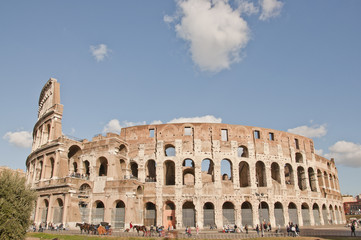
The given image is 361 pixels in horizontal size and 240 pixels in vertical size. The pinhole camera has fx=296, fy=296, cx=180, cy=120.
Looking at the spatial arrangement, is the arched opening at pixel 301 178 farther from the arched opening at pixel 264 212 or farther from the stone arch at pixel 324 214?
the arched opening at pixel 264 212

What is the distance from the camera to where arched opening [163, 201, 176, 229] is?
2928cm

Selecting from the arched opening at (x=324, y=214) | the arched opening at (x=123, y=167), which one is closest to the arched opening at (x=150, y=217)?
the arched opening at (x=123, y=167)

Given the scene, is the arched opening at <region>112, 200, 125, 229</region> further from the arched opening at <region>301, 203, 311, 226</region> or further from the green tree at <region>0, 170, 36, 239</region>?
the arched opening at <region>301, 203, 311, 226</region>

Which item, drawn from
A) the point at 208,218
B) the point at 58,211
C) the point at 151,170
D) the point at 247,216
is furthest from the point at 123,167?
the point at 247,216

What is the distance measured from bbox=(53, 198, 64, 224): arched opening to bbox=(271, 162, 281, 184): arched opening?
72.4ft

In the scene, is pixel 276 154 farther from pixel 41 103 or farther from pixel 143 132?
pixel 41 103

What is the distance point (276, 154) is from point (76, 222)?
72.9 feet

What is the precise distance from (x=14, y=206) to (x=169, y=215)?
17.9 meters

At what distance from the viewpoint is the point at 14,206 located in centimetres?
1403

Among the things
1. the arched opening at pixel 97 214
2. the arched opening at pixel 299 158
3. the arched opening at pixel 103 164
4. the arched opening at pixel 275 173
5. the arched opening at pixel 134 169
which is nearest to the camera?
the arched opening at pixel 97 214

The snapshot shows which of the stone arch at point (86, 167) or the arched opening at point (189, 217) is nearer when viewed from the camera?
the arched opening at point (189, 217)

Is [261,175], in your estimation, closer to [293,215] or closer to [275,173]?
[275,173]

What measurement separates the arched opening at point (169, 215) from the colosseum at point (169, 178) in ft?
0.31

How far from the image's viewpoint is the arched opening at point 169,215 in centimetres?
2928
